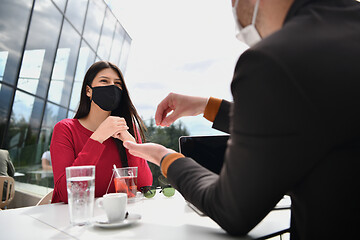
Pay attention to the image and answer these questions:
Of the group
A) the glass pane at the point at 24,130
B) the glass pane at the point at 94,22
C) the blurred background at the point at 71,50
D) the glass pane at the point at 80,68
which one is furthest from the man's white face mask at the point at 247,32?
the glass pane at the point at 94,22

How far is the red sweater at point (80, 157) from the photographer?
157 cm

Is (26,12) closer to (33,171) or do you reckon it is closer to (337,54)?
(33,171)

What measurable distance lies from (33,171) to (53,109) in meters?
1.42

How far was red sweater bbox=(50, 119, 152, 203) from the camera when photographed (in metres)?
1.57

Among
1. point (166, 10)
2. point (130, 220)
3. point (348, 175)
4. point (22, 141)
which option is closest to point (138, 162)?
point (130, 220)

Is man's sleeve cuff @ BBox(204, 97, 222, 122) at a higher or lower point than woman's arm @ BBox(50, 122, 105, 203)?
higher

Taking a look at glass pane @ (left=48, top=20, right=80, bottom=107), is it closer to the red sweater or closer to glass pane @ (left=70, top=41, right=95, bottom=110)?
glass pane @ (left=70, top=41, right=95, bottom=110)

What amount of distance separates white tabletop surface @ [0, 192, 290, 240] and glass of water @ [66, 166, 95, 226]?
→ 3 cm

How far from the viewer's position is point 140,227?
0.85 meters

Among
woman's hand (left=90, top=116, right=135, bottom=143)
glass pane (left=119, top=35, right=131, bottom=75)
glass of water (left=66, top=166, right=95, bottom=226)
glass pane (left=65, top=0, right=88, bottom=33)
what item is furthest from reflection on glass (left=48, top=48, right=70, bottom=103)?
glass of water (left=66, top=166, right=95, bottom=226)

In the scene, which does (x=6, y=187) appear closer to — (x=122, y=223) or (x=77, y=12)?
(x=122, y=223)

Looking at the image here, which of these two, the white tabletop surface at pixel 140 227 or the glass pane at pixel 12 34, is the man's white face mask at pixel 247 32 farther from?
the glass pane at pixel 12 34

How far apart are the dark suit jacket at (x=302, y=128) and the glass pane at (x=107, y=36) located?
7784 millimetres

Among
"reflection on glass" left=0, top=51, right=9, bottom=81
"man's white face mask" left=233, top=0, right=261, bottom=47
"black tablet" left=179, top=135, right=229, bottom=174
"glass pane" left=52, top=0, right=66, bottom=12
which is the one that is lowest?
"black tablet" left=179, top=135, right=229, bottom=174
